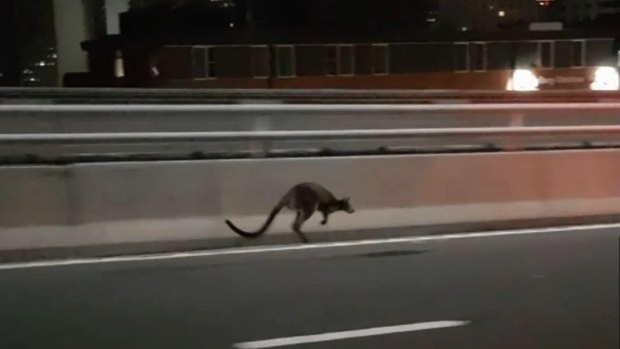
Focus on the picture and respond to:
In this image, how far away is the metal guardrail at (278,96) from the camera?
44.6ft

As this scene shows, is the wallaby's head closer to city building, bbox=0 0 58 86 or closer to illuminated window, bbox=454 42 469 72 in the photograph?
city building, bbox=0 0 58 86

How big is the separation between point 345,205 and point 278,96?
23.6 ft

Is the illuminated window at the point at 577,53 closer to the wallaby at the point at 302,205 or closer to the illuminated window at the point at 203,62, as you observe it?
the illuminated window at the point at 203,62

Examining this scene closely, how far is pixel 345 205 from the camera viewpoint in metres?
8.67

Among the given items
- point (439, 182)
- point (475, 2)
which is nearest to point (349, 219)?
point (439, 182)

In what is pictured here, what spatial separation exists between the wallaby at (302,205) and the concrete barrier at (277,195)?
3.2 inches

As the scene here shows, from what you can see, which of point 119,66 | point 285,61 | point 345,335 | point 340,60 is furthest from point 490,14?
point 345,335

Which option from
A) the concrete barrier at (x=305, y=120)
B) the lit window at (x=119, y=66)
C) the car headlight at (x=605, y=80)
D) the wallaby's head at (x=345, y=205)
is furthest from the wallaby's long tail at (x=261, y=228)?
the car headlight at (x=605, y=80)

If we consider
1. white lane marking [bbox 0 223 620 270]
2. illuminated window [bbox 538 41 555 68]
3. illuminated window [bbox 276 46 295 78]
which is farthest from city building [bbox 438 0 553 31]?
white lane marking [bbox 0 223 620 270]

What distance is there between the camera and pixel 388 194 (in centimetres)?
902

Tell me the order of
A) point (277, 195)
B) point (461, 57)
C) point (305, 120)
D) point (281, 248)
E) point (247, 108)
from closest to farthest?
point (281, 248) → point (277, 195) → point (247, 108) → point (305, 120) → point (461, 57)

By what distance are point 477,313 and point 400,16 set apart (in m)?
9.68

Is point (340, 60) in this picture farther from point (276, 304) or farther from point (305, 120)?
point (276, 304)

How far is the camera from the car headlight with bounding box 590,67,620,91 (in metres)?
15.6
